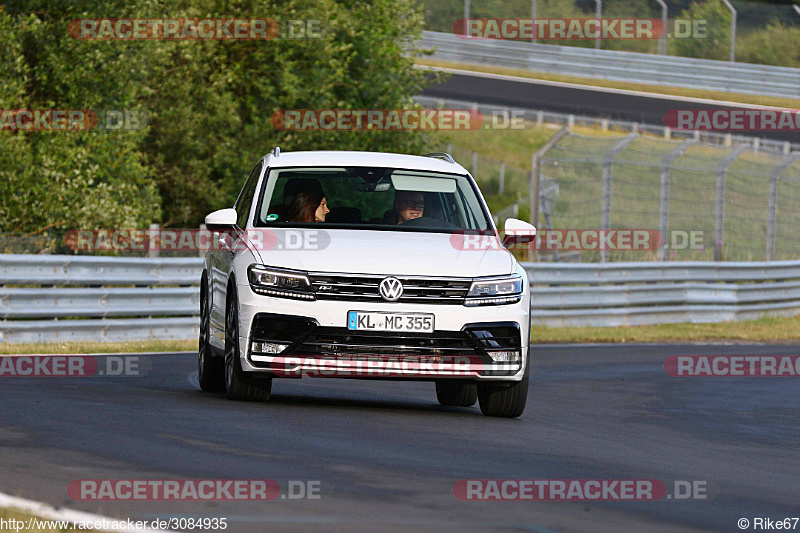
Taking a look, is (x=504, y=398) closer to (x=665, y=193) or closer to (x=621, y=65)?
(x=665, y=193)

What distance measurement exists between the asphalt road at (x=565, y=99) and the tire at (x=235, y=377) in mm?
32190

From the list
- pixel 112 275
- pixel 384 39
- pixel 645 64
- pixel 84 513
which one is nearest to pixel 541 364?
pixel 112 275

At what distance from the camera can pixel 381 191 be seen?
1101 cm

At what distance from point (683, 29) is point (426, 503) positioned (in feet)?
133

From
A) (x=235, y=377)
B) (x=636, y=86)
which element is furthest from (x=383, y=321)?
(x=636, y=86)

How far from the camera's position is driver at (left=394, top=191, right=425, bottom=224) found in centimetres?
1067

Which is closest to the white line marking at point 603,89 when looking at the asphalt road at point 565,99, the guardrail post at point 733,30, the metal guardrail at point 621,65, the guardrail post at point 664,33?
the asphalt road at point 565,99

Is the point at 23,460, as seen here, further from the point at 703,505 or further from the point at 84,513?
the point at 703,505

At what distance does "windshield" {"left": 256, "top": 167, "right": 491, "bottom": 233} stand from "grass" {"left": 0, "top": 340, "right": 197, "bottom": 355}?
18.9 ft

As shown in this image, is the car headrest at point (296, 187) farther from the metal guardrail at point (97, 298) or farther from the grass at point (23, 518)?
the metal guardrail at point (97, 298)

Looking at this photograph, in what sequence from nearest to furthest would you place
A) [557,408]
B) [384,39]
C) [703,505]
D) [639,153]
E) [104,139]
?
[703,505] < [557,408] < [104,139] < [639,153] < [384,39]

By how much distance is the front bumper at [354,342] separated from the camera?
9.54m

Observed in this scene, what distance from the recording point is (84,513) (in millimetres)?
5723

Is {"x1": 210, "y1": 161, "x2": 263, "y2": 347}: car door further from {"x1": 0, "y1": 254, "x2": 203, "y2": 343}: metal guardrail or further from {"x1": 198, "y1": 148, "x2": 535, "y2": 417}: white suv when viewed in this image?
{"x1": 0, "y1": 254, "x2": 203, "y2": 343}: metal guardrail
